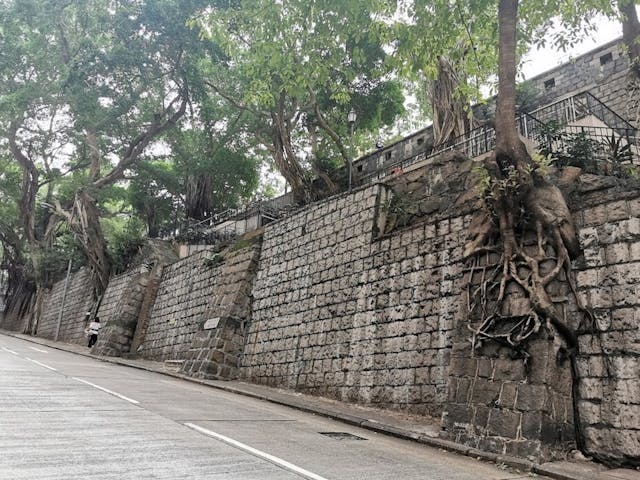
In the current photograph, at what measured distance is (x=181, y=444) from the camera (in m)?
4.80

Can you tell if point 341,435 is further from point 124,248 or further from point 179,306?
point 124,248

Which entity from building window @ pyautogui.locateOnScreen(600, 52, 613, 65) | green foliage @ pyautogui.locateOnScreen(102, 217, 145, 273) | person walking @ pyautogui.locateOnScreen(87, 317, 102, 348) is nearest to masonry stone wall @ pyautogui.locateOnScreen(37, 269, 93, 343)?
green foliage @ pyautogui.locateOnScreen(102, 217, 145, 273)

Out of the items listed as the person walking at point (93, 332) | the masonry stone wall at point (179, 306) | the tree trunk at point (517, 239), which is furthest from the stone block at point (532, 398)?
the person walking at point (93, 332)

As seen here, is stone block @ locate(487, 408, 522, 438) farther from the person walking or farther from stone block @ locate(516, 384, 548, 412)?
the person walking

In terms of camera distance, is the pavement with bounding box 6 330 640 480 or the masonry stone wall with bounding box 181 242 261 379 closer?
the pavement with bounding box 6 330 640 480

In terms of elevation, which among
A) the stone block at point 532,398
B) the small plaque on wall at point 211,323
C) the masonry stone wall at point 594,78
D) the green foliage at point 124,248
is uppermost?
the masonry stone wall at point 594,78

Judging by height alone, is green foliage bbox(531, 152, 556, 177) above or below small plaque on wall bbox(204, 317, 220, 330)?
above

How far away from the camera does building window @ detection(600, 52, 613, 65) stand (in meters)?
15.9

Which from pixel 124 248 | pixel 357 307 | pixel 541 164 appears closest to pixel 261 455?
pixel 541 164

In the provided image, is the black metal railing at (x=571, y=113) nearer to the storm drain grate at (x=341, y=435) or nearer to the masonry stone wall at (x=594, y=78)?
the masonry stone wall at (x=594, y=78)

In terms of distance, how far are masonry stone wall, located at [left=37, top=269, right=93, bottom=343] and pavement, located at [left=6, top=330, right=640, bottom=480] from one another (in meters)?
16.3

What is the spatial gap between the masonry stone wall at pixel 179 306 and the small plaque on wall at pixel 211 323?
5.91 ft

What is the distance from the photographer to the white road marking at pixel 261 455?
422cm

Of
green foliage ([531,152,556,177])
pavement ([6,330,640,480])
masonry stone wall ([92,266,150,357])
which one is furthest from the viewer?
masonry stone wall ([92,266,150,357])
